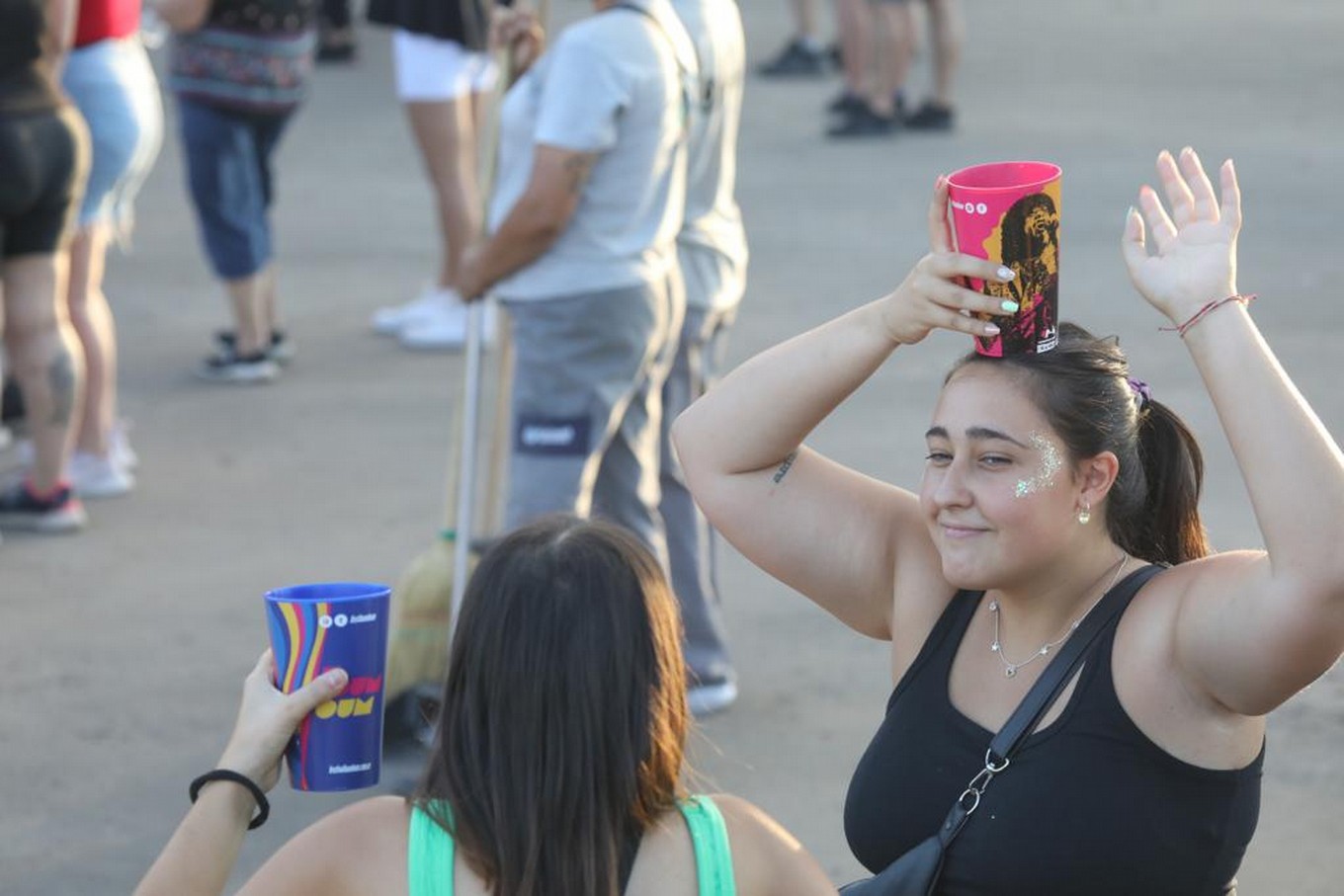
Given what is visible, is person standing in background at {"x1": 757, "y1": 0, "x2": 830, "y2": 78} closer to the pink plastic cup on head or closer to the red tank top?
the red tank top

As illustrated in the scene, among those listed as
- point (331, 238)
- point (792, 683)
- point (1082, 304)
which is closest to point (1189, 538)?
point (792, 683)

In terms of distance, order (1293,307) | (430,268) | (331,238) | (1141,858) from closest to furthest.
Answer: (1141,858) → (1293,307) → (430,268) → (331,238)

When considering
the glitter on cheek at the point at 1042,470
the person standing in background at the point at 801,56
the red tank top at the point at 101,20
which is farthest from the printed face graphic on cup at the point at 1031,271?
the person standing in background at the point at 801,56

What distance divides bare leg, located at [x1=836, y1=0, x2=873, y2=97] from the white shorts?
4.51 meters

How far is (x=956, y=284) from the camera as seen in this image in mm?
2637

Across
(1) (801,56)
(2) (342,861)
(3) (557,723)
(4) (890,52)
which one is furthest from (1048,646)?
(1) (801,56)

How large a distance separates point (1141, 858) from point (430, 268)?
26.0ft

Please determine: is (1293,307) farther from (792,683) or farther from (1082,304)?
(792,683)

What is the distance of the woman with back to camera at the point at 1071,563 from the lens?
8.14 ft

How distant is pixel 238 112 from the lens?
779cm

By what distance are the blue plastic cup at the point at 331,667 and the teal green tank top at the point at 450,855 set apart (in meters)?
0.26

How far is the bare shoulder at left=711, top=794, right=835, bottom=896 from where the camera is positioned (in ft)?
7.23

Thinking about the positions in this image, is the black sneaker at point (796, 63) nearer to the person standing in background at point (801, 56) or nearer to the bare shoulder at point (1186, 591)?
the person standing in background at point (801, 56)

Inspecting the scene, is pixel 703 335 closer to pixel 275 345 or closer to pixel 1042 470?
pixel 1042 470
